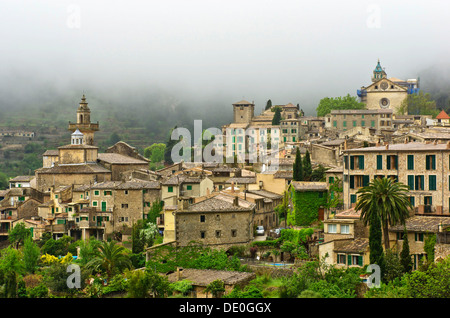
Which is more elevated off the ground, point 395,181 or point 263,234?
point 395,181

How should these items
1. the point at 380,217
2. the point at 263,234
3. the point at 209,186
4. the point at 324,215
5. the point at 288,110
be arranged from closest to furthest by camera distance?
the point at 380,217, the point at 324,215, the point at 263,234, the point at 209,186, the point at 288,110

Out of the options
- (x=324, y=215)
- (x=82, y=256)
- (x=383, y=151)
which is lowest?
(x=82, y=256)

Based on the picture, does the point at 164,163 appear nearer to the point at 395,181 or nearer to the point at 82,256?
the point at 82,256

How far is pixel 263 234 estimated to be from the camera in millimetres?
61281

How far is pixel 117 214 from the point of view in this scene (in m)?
73.6

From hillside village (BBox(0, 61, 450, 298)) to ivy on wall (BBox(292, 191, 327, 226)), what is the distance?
0.07m

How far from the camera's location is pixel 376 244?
43875 mm

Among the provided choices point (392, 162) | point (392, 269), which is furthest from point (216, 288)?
point (392, 162)

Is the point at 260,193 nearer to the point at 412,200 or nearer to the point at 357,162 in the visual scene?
the point at 357,162

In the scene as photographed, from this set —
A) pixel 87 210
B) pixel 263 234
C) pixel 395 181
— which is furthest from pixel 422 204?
pixel 87 210
